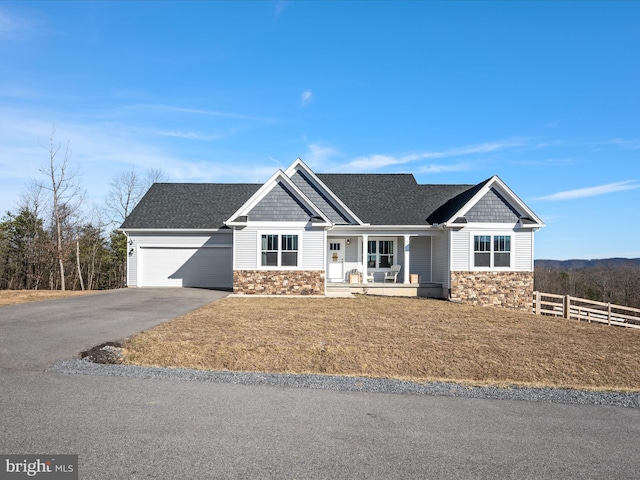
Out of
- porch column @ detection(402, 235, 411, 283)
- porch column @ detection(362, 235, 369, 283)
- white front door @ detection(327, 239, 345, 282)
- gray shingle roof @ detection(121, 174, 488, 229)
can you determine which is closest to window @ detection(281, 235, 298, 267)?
white front door @ detection(327, 239, 345, 282)

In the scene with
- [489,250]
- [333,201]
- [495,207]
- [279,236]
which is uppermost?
[333,201]

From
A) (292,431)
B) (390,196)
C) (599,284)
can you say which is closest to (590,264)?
(599,284)

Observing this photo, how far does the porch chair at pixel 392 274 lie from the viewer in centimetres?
2139

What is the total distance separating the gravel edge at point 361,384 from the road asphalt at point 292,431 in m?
0.22

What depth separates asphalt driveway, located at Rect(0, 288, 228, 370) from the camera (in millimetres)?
7824

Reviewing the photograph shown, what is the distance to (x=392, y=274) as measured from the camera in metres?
21.7

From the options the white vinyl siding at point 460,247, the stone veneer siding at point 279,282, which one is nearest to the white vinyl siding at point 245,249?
the stone veneer siding at point 279,282

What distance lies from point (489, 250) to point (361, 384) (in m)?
14.7

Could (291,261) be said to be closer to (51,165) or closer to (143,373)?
(143,373)

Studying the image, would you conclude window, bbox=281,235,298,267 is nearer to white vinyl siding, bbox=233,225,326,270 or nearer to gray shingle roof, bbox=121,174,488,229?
white vinyl siding, bbox=233,225,326,270

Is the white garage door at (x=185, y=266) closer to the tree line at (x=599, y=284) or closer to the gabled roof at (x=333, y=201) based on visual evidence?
the gabled roof at (x=333, y=201)

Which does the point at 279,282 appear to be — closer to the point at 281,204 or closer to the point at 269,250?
the point at 269,250

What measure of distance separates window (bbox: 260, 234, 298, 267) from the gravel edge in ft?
38.7

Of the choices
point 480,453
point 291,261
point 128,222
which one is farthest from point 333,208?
point 480,453
